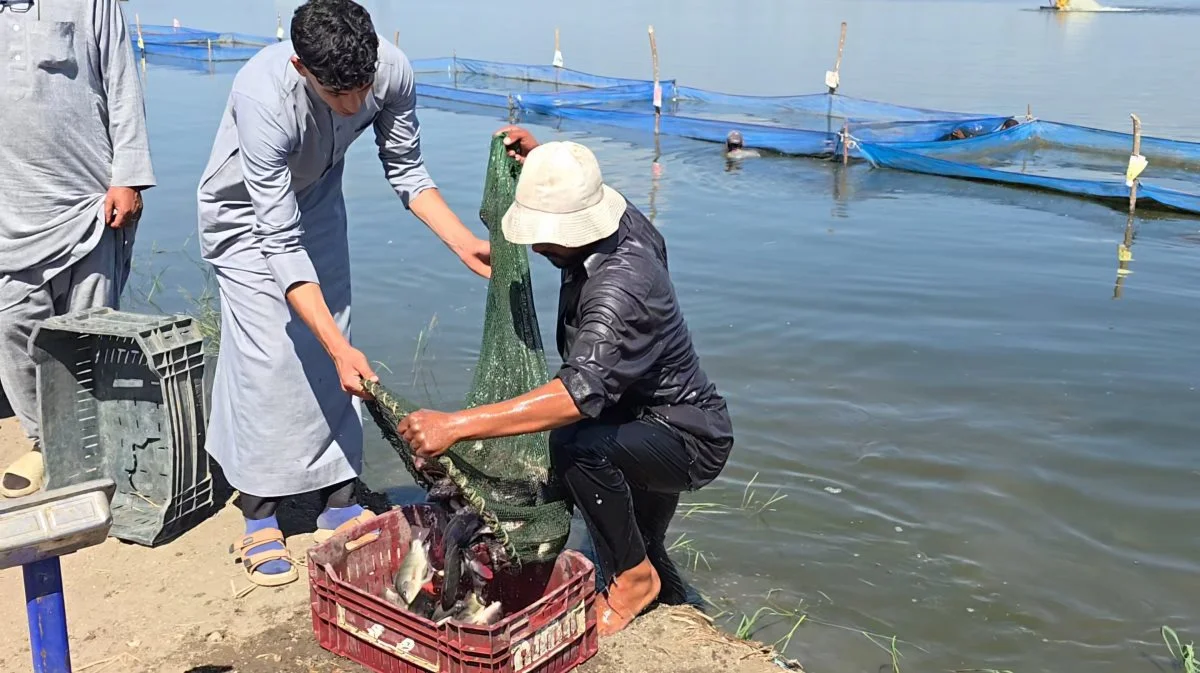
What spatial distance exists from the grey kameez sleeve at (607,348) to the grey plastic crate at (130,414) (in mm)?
1691

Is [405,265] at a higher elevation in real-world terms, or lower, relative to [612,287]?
lower

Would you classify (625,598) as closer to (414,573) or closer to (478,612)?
(478,612)

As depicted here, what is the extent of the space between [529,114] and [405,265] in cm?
1101

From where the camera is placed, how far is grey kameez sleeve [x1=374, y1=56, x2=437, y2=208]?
3455mm

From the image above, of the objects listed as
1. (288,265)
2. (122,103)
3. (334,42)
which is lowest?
(288,265)

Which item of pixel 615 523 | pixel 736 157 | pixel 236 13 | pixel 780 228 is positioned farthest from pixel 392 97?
pixel 236 13

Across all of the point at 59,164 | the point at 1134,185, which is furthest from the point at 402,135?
the point at 1134,185

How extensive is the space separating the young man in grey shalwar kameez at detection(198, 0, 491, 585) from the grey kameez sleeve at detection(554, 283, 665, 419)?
26.4 inches

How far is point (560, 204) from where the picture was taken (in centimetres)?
278

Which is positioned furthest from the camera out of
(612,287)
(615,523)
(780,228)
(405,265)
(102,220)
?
(780,228)

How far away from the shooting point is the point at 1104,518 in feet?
16.8

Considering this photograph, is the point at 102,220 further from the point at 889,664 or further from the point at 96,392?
the point at 889,664

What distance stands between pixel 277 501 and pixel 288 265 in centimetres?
103

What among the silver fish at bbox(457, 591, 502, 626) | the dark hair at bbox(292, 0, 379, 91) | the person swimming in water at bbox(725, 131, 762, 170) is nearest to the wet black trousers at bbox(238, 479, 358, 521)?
the silver fish at bbox(457, 591, 502, 626)
